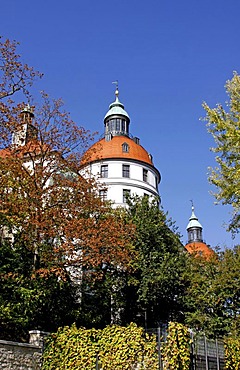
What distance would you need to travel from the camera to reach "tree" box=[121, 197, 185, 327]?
22.5 meters

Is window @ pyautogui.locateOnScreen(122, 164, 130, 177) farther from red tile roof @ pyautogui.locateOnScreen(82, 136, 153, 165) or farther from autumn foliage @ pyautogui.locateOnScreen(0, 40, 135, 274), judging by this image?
autumn foliage @ pyautogui.locateOnScreen(0, 40, 135, 274)

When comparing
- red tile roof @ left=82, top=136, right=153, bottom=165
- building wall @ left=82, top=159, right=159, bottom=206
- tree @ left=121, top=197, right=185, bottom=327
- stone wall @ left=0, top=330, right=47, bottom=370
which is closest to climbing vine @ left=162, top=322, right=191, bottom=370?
stone wall @ left=0, top=330, right=47, bottom=370

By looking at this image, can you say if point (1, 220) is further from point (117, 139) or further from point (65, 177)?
point (117, 139)

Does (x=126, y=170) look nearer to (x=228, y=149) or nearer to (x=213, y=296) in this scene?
(x=213, y=296)

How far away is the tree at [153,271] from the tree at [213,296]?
30.9 inches

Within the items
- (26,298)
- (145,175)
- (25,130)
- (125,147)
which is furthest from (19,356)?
(125,147)

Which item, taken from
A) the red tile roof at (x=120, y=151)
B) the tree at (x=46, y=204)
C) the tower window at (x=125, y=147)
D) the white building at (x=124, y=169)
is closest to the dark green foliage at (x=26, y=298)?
the tree at (x=46, y=204)

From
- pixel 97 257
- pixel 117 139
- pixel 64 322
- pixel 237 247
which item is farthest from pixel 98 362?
pixel 117 139

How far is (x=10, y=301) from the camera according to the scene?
16.8m

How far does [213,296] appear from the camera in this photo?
74.3 feet

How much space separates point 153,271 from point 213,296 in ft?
11.4

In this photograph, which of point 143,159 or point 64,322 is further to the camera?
point 143,159

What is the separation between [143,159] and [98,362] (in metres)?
28.0

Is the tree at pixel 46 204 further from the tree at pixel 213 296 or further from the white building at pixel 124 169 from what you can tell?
the white building at pixel 124 169
